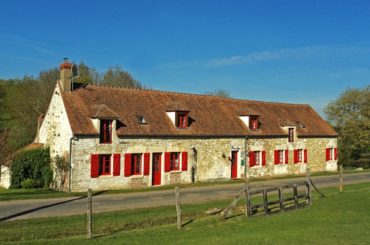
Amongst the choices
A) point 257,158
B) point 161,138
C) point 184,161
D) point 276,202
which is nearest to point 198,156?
point 184,161

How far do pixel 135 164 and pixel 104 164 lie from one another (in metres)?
2.06

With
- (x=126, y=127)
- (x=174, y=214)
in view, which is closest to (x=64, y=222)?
(x=174, y=214)

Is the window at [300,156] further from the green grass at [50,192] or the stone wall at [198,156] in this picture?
the green grass at [50,192]

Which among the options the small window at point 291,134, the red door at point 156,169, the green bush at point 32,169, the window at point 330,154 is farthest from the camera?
the window at point 330,154

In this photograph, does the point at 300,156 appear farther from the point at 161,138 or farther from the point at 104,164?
the point at 104,164

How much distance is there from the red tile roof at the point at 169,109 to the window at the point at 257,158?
1467mm

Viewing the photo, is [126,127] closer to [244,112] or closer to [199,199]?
[199,199]

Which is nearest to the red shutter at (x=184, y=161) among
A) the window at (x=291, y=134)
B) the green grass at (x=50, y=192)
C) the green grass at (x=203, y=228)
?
the green grass at (x=50, y=192)

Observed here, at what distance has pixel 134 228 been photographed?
45.3ft

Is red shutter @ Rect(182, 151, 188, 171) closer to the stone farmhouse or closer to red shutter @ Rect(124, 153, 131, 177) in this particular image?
the stone farmhouse

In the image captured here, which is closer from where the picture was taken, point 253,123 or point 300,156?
point 253,123

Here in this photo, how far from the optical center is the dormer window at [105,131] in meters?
24.3

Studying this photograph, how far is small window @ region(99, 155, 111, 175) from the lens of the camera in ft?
79.5

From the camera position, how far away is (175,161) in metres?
27.6
